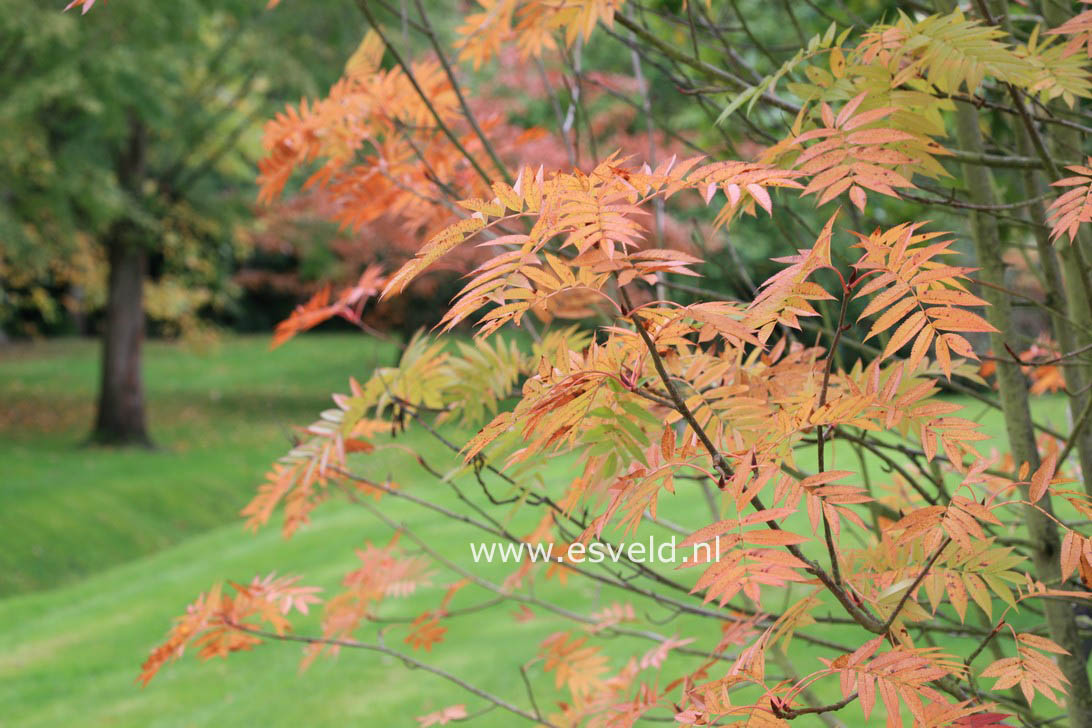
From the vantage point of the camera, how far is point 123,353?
1384 cm

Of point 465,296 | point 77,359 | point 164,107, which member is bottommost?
point 77,359

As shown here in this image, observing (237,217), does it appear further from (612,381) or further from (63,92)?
(612,381)

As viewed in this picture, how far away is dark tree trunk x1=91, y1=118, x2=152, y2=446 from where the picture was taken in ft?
43.9

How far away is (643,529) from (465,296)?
5537 millimetres

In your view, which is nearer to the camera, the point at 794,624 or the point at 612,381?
the point at 612,381

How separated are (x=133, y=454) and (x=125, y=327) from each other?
2.10 meters

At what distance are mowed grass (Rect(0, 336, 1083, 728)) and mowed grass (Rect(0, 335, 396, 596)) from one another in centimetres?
3

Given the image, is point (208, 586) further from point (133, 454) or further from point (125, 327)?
point (125, 327)

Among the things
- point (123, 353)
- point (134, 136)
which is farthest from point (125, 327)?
point (134, 136)

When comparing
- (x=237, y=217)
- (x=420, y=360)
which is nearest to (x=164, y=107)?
(x=237, y=217)

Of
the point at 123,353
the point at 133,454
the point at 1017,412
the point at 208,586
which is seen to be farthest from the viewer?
the point at 123,353

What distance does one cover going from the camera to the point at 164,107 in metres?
10.7

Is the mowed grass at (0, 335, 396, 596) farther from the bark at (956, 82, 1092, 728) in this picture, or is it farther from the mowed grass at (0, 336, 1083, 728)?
the bark at (956, 82, 1092, 728)

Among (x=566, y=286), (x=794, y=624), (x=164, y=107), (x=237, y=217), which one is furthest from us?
(x=237, y=217)
